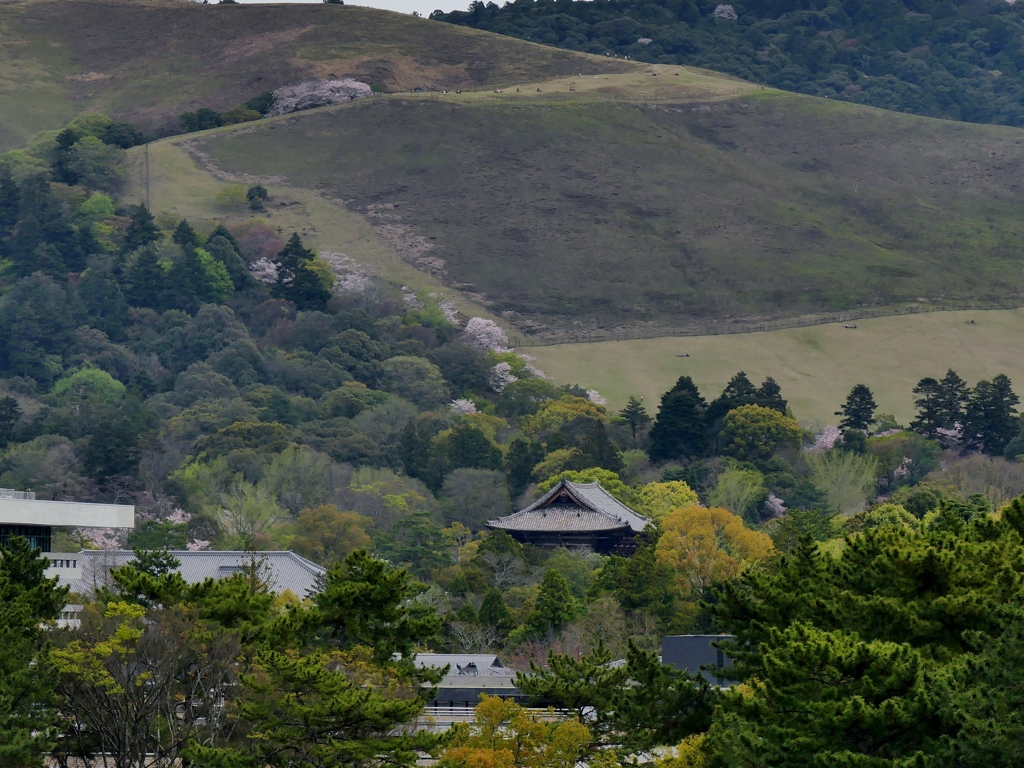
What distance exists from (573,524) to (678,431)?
30.3 meters

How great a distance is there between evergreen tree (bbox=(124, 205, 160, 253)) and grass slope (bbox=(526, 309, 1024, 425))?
40.9 meters

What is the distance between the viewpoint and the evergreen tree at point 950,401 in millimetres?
147625

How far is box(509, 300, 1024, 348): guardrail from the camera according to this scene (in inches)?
7200

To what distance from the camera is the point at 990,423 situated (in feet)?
478

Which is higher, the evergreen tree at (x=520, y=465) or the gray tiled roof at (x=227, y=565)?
the gray tiled roof at (x=227, y=565)

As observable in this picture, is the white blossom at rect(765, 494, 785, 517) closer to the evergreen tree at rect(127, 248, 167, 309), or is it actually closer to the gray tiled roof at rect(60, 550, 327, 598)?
the gray tiled roof at rect(60, 550, 327, 598)

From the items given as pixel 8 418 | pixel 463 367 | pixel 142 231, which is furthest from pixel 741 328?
pixel 8 418

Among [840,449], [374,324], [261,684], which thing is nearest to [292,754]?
[261,684]

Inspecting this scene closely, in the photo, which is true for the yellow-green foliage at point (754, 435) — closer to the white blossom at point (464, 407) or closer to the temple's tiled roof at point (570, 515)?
the temple's tiled roof at point (570, 515)

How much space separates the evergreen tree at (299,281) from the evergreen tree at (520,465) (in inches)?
2183

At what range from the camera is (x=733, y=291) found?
194 meters

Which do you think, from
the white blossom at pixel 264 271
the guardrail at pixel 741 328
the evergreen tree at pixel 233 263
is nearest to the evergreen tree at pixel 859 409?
the guardrail at pixel 741 328

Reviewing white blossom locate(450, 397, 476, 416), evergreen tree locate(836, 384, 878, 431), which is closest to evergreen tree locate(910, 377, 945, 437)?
evergreen tree locate(836, 384, 878, 431)

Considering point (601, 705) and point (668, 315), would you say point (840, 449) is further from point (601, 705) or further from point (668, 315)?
point (601, 705)
